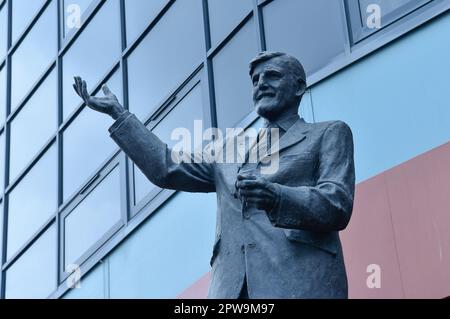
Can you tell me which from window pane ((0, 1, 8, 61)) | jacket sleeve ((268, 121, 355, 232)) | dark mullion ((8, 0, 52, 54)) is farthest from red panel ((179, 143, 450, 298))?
window pane ((0, 1, 8, 61))

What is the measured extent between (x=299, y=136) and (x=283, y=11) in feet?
21.9

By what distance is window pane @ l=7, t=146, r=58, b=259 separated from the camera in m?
17.2

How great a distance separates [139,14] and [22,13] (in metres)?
4.42

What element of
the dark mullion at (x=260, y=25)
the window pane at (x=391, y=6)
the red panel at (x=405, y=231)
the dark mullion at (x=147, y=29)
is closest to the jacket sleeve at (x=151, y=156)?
the red panel at (x=405, y=231)

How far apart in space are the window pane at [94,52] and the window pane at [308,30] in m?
3.55

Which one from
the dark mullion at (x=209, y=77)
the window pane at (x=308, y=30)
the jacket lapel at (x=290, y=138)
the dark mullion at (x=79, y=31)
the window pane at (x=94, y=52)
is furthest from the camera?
the dark mullion at (x=79, y=31)

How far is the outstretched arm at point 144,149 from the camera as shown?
21.4ft

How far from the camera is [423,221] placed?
33.3 ft

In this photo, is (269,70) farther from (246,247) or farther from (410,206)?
(410,206)

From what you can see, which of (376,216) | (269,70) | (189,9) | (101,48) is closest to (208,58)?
(189,9)

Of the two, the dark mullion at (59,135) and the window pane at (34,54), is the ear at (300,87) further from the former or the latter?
the window pane at (34,54)

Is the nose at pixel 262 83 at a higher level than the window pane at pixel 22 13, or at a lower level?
lower

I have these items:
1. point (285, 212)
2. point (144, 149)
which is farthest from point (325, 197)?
point (144, 149)

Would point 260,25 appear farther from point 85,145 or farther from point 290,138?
point 290,138
